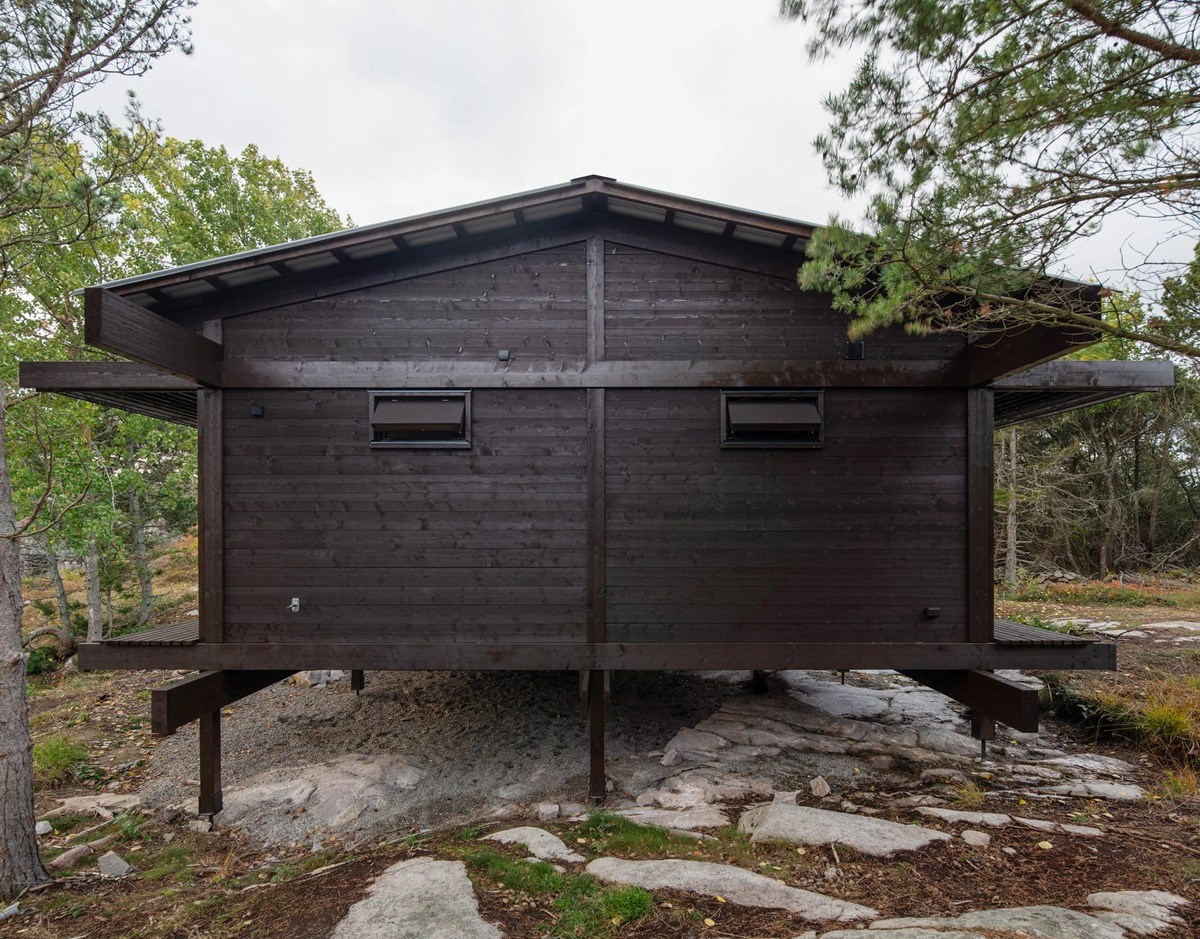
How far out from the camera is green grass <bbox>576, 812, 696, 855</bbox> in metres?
4.37

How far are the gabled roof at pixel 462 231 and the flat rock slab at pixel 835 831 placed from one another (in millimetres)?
5038

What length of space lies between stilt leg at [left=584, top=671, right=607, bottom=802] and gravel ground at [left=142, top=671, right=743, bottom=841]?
0.81ft

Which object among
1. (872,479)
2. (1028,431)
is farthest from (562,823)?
(1028,431)

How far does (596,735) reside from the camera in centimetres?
565

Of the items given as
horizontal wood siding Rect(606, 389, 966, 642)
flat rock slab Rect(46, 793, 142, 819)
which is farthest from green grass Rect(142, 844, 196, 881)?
horizontal wood siding Rect(606, 389, 966, 642)

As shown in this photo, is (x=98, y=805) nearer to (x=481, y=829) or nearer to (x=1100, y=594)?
(x=481, y=829)

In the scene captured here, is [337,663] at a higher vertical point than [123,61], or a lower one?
lower

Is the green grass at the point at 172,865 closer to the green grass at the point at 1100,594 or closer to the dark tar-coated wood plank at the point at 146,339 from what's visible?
the dark tar-coated wood plank at the point at 146,339

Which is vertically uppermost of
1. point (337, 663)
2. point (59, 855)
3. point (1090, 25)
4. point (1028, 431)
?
point (1090, 25)

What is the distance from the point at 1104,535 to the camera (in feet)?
56.6

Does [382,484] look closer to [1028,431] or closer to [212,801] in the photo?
[212,801]

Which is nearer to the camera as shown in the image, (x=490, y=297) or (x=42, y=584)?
(x=490, y=297)

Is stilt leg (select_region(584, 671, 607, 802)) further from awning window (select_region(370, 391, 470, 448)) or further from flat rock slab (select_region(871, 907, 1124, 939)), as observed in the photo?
flat rock slab (select_region(871, 907, 1124, 939))

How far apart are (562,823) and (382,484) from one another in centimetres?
354
